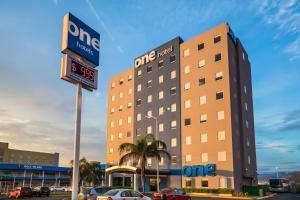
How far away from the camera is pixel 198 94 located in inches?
2170

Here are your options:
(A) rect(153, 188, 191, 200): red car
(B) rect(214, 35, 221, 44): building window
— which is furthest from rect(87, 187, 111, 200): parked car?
(B) rect(214, 35, 221, 44): building window

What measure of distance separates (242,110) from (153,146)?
22.4 m

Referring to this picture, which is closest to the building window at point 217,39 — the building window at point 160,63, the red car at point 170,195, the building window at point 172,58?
the building window at point 172,58

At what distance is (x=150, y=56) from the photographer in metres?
67.3

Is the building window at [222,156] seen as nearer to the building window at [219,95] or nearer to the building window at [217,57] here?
the building window at [219,95]

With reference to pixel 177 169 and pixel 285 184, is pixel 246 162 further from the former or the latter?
pixel 285 184

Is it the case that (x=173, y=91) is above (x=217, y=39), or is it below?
below

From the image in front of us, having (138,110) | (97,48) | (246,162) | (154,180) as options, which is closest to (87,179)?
(154,180)

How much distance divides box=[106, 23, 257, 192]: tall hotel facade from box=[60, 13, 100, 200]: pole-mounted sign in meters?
28.9

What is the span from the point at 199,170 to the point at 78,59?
34413 mm

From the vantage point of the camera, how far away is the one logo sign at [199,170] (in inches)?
1950

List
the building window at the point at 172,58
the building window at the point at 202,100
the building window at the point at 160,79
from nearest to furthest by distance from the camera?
the building window at the point at 202,100 < the building window at the point at 172,58 < the building window at the point at 160,79

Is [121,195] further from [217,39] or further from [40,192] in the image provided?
[217,39]

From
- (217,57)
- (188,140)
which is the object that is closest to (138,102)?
(188,140)
